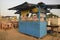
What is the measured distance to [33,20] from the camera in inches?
153

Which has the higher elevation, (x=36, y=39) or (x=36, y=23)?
(x=36, y=23)

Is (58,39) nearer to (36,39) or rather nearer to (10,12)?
(36,39)

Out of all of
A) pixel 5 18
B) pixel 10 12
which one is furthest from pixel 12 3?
pixel 5 18

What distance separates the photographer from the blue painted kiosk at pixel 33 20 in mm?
3670

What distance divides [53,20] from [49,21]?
0.15 meters

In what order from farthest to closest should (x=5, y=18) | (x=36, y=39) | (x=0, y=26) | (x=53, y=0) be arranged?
(x=53, y=0) → (x=5, y=18) → (x=0, y=26) → (x=36, y=39)

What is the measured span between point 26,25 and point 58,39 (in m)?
1.22

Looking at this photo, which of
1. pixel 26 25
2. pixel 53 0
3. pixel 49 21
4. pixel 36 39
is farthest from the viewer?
pixel 53 0

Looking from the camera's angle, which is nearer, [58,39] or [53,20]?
[58,39]

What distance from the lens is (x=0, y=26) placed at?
217 inches

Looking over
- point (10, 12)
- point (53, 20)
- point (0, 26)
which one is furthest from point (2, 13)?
point (53, 20)

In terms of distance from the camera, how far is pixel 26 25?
416 cm

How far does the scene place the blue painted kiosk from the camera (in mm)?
3670

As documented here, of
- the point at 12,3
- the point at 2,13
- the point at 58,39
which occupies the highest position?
the point at 12,3
